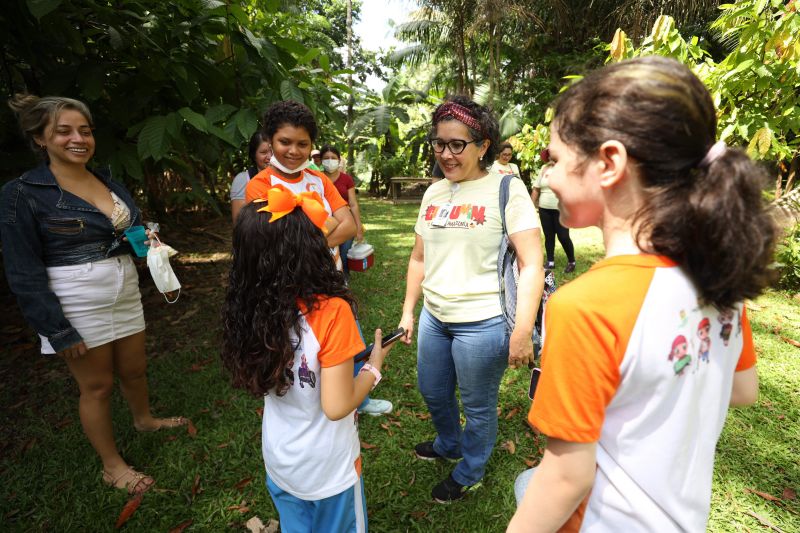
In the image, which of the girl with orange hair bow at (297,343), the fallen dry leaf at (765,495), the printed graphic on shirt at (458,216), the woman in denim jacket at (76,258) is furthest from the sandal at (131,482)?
the fallen dry leaf at (765,495)

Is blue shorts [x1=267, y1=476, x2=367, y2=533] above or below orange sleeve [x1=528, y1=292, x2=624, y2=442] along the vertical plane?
below

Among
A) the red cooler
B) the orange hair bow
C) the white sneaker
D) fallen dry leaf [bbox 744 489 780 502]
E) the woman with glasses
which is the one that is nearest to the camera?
the orange hair bow

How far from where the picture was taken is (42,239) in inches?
81.1

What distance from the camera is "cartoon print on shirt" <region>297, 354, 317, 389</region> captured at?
133 cm

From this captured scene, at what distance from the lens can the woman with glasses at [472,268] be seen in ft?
5.89

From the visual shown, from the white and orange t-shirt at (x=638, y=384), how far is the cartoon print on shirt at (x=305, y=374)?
783 millimetres

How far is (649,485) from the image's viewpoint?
79cm

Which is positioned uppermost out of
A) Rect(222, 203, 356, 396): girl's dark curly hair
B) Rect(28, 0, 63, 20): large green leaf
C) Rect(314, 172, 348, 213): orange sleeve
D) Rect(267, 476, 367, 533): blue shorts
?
Rect(28, 0, 63, 20): large green leaf

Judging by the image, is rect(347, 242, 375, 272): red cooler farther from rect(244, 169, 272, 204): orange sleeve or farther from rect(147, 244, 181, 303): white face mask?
rect(147, 244, 181, 303): white face mask

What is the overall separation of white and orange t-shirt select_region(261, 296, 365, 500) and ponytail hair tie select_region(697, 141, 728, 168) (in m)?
1.03

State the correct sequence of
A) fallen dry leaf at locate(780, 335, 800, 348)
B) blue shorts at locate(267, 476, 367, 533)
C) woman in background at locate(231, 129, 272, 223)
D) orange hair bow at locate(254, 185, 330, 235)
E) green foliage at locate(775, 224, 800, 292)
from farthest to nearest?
1. green foliage at locate(775, 224, 800, 292)
2. fallen dry leaf at locate(780, 335, 800, 348)
3. woman in background at locate(231, 129, 272, 223)
4. blue shorts at locate(267, 476, 367, 533)
5. orange hair bow at locate(254, 185, 330, 235)

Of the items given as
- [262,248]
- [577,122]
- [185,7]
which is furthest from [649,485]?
[185,7]

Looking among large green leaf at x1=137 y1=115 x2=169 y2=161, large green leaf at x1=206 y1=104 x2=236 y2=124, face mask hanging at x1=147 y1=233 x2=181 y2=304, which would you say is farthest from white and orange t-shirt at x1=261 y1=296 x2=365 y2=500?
large green leaf at x1=206 y1=104 x2=236 y2=124

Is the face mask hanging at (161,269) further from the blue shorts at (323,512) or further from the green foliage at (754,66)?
the green foliage at (754,66)
